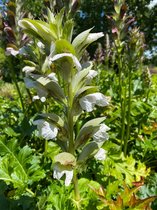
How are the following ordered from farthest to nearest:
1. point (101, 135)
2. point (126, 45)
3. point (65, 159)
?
point (126, 45)
point (101, 135)
point (65, 159)

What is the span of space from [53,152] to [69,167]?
105 centimetres

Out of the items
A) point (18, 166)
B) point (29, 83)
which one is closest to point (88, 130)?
point (29, 83)

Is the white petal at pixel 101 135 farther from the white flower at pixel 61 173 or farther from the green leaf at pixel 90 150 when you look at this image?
the white flower at pixel 61 173

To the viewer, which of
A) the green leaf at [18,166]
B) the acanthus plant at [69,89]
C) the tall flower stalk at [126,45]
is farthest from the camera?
the tall flower stalk at [126,45]

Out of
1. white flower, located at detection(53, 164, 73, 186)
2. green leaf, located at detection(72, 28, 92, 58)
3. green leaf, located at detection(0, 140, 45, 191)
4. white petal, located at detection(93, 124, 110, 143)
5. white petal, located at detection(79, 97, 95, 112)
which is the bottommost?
green leaf, located at detection(0, 140, 45, 191)

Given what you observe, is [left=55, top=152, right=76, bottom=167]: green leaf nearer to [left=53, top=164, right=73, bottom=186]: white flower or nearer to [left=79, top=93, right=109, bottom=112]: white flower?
[left=53, top=164, right=73, bottom=186]: white flower

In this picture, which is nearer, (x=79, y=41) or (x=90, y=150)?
(x=79, y=41)

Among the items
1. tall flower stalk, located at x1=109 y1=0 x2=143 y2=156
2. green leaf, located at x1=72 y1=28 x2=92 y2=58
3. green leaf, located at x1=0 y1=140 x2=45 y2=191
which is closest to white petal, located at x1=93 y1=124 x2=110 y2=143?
green leaf, located at x1=72 y1=28 x2=92 y2=58

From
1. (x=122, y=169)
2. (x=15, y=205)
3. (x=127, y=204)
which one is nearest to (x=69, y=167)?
(x=127, y=204)

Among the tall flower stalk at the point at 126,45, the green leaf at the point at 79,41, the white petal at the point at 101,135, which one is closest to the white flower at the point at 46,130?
the white petal at the point at 101,135

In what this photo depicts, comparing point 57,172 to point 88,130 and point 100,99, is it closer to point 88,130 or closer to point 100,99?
point 88,130

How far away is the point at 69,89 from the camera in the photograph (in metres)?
1.80

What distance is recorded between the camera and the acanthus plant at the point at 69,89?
1.68 m

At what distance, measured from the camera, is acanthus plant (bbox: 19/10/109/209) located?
1.68 meters
